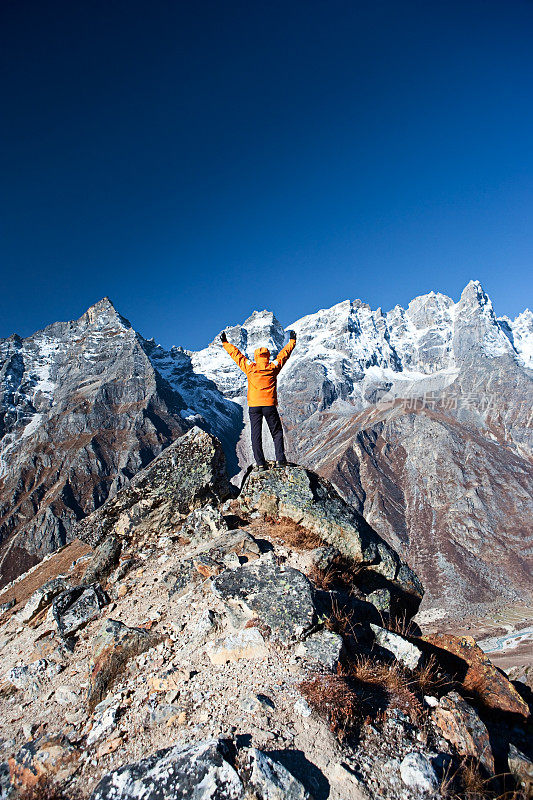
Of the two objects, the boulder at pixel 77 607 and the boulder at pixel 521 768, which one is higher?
the boulder at pixel 77 607

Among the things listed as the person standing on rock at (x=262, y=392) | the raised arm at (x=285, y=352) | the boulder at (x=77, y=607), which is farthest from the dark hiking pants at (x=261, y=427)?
the boulder at (x=77, y=607)

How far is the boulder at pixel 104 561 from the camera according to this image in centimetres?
1085

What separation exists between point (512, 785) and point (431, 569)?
7007 inches

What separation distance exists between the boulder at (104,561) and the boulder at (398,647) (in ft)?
24.0

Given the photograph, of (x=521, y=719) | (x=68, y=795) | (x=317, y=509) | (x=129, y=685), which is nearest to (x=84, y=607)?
(x=129, y=685)

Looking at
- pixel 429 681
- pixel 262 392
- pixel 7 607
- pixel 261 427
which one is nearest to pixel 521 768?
pixel 429 681

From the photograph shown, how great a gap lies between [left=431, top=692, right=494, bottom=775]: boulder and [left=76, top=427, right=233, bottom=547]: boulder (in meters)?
8.56

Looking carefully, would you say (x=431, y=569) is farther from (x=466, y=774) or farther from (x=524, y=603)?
(x=466, y=774)

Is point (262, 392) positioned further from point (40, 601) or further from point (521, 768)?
point (521, 768)

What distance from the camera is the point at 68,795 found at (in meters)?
5.10

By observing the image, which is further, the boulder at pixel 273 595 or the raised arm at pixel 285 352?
the raised arm at pixel 285 352

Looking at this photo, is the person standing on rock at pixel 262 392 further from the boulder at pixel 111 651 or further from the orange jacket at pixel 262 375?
the boulder at pixel 111 651

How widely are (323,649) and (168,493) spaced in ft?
25.5

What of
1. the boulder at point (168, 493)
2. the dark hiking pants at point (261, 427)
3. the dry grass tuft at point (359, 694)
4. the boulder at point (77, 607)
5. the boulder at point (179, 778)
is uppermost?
the dark hiking pants at point (261, 427)
